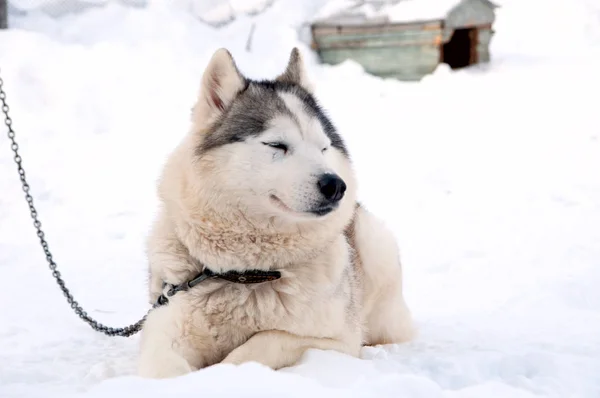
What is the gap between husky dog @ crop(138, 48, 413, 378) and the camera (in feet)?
8.23

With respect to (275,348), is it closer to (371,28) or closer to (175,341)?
(175,341)

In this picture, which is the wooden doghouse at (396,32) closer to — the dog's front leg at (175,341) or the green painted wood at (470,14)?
the green painted wood at (470,14)

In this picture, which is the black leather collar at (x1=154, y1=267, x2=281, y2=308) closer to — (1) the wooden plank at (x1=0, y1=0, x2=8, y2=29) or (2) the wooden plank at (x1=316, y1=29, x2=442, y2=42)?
(1) the wooden plank at (x1=0, y1=0, x2=8, y2=29)

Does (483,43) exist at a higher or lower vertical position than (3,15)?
lower

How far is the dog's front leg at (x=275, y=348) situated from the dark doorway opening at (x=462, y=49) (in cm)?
883

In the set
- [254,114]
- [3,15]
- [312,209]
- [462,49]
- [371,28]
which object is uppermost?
[3,15]

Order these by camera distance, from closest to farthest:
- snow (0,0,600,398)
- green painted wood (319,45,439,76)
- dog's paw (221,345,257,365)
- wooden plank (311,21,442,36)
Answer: dog's paw (221,345,257,365) < snow (0,0,600,398) < wooden plank (311,21,442,36) < green painted wood (319,45,439,76)

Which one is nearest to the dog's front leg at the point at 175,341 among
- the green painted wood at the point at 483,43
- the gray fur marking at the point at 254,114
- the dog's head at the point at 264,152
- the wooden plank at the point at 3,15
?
the dog's head at the point at 264,152

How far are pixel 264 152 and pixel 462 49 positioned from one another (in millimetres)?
9544

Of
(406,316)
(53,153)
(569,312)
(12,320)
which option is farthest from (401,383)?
(53,153)

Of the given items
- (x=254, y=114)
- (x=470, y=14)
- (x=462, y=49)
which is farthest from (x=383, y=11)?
(x=254, y=114)

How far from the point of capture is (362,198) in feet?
22.1

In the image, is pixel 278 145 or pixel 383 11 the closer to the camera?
pixel 278 145

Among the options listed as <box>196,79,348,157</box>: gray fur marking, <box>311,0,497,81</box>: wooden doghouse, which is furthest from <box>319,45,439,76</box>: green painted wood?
<box>196,79,348,157</box>: gray fur marking
